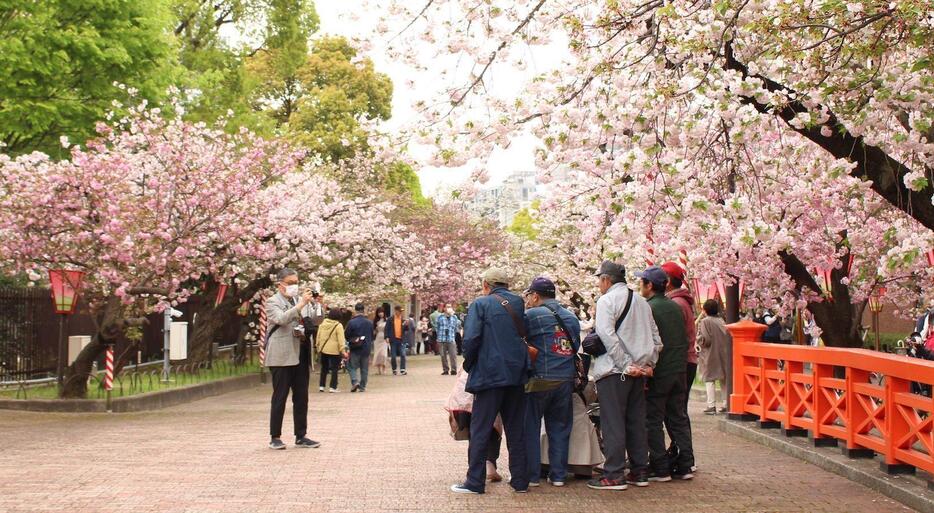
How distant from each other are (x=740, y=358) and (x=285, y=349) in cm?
617

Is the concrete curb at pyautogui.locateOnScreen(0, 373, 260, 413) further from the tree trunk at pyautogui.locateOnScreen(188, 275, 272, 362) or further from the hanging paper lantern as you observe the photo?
the hanging paper lantern

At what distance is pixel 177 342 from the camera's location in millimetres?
25328

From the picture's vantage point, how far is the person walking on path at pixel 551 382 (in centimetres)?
967

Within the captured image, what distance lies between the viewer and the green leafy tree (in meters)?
24.9

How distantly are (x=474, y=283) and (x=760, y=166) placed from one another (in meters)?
50.0

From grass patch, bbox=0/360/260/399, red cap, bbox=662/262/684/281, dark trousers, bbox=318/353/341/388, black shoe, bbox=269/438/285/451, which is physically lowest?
black shoe, bbox=269/438/285/451

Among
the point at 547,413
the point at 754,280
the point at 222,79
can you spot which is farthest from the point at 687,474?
the point at 222,79

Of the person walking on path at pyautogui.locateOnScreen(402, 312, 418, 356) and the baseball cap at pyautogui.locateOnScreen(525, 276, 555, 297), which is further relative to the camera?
the person walking on path at pyautogui.locateOnScreen(402, 312, 418, 356)

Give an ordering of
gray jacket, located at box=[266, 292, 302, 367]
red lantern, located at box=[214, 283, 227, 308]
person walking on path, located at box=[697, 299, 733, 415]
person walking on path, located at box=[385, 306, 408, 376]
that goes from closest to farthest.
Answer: gray jacket, located at box=[266, 292, 302, 367] < person walking on path, located at box=[697, 299, 733, 415] < red lantern, located at box=[214, 283, 227, 308] < person walking on path, located at box=[385, 306, 408, 376]

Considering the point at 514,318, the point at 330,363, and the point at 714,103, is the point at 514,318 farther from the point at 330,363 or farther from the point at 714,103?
the point at 330,363

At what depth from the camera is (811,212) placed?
1230 cm

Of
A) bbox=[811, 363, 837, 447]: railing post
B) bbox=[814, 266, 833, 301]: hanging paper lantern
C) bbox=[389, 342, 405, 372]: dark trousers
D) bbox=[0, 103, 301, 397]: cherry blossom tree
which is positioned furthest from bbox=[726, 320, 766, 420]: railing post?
bbox=[389, 342, 405, 372]: dark trousers

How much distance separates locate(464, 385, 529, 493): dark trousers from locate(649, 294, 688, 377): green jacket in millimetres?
1315

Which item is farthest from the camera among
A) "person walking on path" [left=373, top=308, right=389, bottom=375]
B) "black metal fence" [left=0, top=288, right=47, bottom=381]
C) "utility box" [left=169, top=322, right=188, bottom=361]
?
"person walking on path" [left=373, top=308, right=389, bottom=375]
